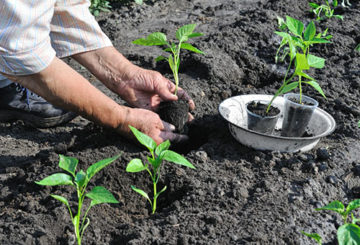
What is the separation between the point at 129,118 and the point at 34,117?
→ 3.15 ft

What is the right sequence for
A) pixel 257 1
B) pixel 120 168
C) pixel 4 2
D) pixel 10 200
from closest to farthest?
pixel 4 2
pixel 10 200
pixel 120 168
pixel 257 1

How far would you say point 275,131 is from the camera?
270 centimetres

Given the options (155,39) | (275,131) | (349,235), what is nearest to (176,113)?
(155,39)

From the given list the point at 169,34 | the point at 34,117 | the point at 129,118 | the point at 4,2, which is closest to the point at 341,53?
the point at 169,34

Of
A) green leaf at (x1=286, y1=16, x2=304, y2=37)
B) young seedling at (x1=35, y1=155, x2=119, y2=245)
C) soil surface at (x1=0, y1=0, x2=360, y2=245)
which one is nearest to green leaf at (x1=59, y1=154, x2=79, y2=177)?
young seedling at (x1=35, y1=155, x2=119, y2=245)

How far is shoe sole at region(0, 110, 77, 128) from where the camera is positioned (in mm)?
2957

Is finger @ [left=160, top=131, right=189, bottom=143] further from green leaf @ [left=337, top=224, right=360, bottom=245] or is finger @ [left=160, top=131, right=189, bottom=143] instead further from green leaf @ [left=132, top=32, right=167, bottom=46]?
green leaf @ [left=337, top=224, right=360, bottom=245]

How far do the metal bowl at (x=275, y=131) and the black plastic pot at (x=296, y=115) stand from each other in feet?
0.25

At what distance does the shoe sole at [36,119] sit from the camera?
2957mm

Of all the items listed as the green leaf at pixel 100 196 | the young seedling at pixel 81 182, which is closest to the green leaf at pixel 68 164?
the young seedling at pixel 81 182

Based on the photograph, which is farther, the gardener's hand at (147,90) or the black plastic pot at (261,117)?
the gardener's hand at (147,90)

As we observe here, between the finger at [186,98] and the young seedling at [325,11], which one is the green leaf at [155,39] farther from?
the young seedling at [325,11]

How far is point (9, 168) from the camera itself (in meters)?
2.34

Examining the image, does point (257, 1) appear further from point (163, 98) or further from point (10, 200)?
point (10, 200)
